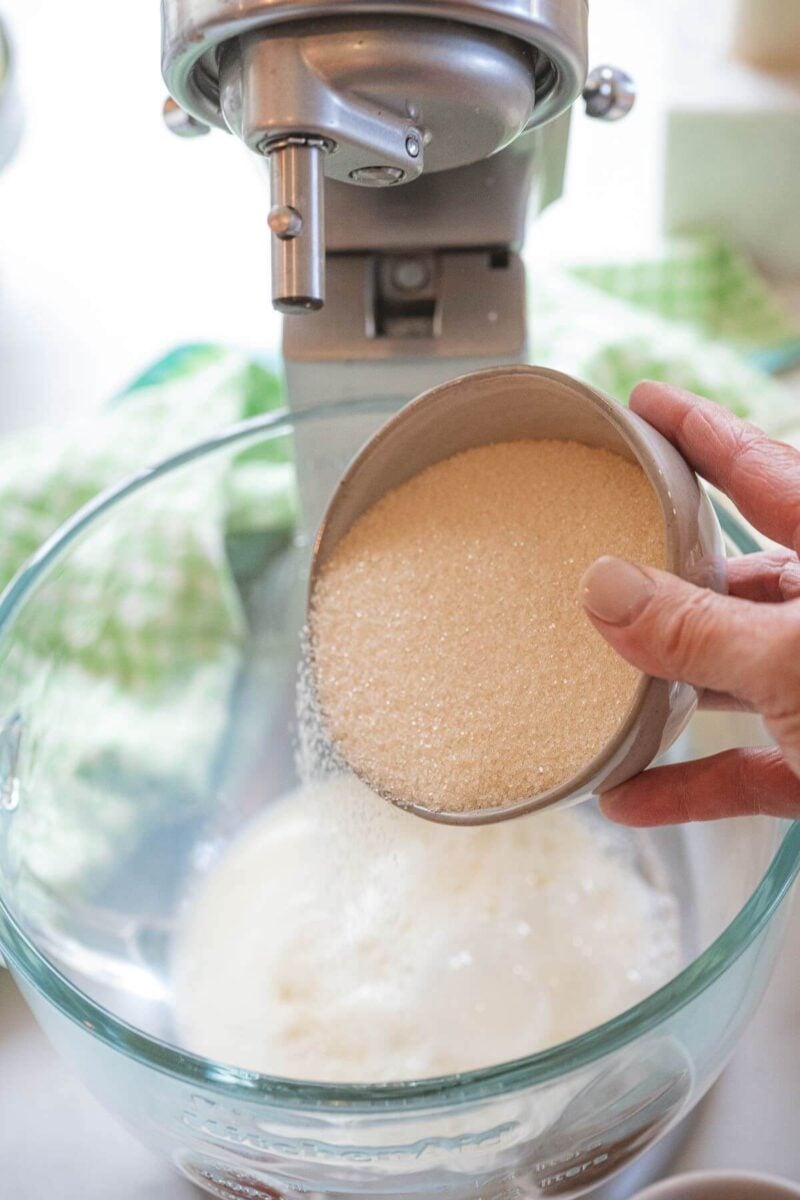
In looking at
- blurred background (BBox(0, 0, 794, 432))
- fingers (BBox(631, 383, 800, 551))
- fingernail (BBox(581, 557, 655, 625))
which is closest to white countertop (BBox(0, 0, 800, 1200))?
blurred background (BBox(0, 0, 794, 432))

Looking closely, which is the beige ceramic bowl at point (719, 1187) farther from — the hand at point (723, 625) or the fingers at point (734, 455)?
the fingers at point (734, 455)

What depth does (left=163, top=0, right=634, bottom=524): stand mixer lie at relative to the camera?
16.8 inches

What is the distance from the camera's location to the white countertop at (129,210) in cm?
112

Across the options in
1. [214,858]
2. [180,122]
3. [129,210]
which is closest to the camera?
[180,122]

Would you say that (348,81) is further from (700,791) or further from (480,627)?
(700,791)

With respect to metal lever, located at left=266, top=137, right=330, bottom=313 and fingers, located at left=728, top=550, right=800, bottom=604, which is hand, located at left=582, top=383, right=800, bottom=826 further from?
metal lever, located at left=266, top=137, right=330, bottom=313

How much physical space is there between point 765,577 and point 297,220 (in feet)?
1.02

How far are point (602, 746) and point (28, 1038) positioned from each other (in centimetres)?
37

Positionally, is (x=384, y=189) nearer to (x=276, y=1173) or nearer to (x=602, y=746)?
(x=602, y=746)

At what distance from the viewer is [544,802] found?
501mm

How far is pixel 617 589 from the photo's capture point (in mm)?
455

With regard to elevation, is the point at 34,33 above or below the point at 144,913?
above

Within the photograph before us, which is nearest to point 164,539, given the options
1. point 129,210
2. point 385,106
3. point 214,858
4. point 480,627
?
Result: point 214,858

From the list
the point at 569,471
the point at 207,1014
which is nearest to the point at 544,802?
the point at 569,471
